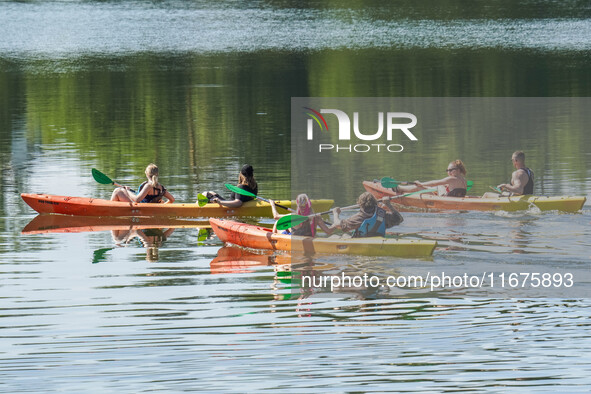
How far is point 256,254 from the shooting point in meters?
17.0

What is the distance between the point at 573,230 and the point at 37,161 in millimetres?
14316

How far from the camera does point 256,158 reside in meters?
27.5

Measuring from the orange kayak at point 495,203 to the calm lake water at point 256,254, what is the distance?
1.08ft

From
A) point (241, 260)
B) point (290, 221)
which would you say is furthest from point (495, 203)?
point (241, 260)

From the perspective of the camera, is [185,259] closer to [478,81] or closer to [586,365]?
[586,365]

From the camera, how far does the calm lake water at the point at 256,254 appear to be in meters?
11.0

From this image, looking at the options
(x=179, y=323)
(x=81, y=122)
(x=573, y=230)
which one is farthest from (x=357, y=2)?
(x=179, y=323)

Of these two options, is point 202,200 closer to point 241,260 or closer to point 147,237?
point 147,237

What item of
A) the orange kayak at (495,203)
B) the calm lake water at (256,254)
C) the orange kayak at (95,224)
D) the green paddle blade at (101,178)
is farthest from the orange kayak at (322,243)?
the green paddle blade at (101,178)

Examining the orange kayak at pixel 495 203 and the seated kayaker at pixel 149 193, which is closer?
the orange kayak at pixel 495 203

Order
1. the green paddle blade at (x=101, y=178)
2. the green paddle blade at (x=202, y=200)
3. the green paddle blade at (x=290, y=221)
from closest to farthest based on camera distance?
the green paddle blade at (x=290, y=221), the green paddle blade at (x=202, y=200), the green paddle blade at (x=101, y=178)

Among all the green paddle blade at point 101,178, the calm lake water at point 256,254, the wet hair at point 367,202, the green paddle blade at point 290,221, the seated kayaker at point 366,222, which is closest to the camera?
the calm lake water at point 256,254

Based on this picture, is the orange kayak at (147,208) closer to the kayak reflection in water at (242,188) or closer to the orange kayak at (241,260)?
the kayak reflection in water at (242,188)

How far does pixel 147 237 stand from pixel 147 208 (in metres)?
1.63
